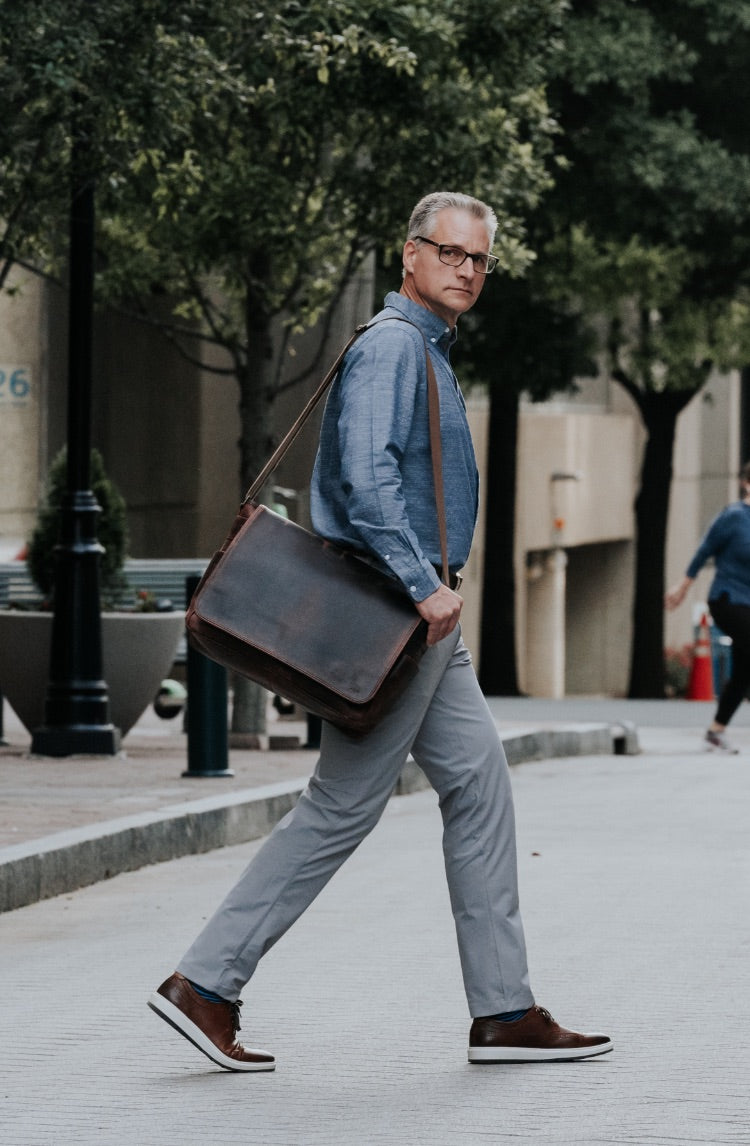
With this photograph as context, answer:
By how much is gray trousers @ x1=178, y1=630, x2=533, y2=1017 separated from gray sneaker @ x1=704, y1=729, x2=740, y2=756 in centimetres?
1027

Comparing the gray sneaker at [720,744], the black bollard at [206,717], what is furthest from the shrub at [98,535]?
the gray sneaker at [720,744]

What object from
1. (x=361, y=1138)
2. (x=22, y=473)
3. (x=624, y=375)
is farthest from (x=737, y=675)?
(x=624, y=375)

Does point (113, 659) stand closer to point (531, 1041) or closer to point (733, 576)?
point (733, 576)

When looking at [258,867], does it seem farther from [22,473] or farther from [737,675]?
[22,473]

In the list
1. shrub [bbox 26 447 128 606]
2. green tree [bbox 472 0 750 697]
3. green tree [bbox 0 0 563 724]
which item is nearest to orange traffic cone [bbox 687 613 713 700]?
green tree [bbox 472 0 750 697]

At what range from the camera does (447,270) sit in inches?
206

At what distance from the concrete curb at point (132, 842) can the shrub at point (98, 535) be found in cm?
326

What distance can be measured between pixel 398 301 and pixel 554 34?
1171cm

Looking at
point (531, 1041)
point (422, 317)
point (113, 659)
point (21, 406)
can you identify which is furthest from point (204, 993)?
point (21, 406)

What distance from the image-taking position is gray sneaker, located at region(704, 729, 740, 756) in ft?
50.3

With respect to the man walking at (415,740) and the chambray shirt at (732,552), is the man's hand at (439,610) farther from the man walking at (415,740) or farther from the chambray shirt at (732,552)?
the chambray shirt at (732,552)

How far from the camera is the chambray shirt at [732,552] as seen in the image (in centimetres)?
1460

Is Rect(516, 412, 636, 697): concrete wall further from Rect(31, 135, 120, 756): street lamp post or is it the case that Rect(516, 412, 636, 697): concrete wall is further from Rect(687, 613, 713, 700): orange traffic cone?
Rect(31, 135, 120, 756): street lamp post

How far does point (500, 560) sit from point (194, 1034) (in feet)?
71.0
